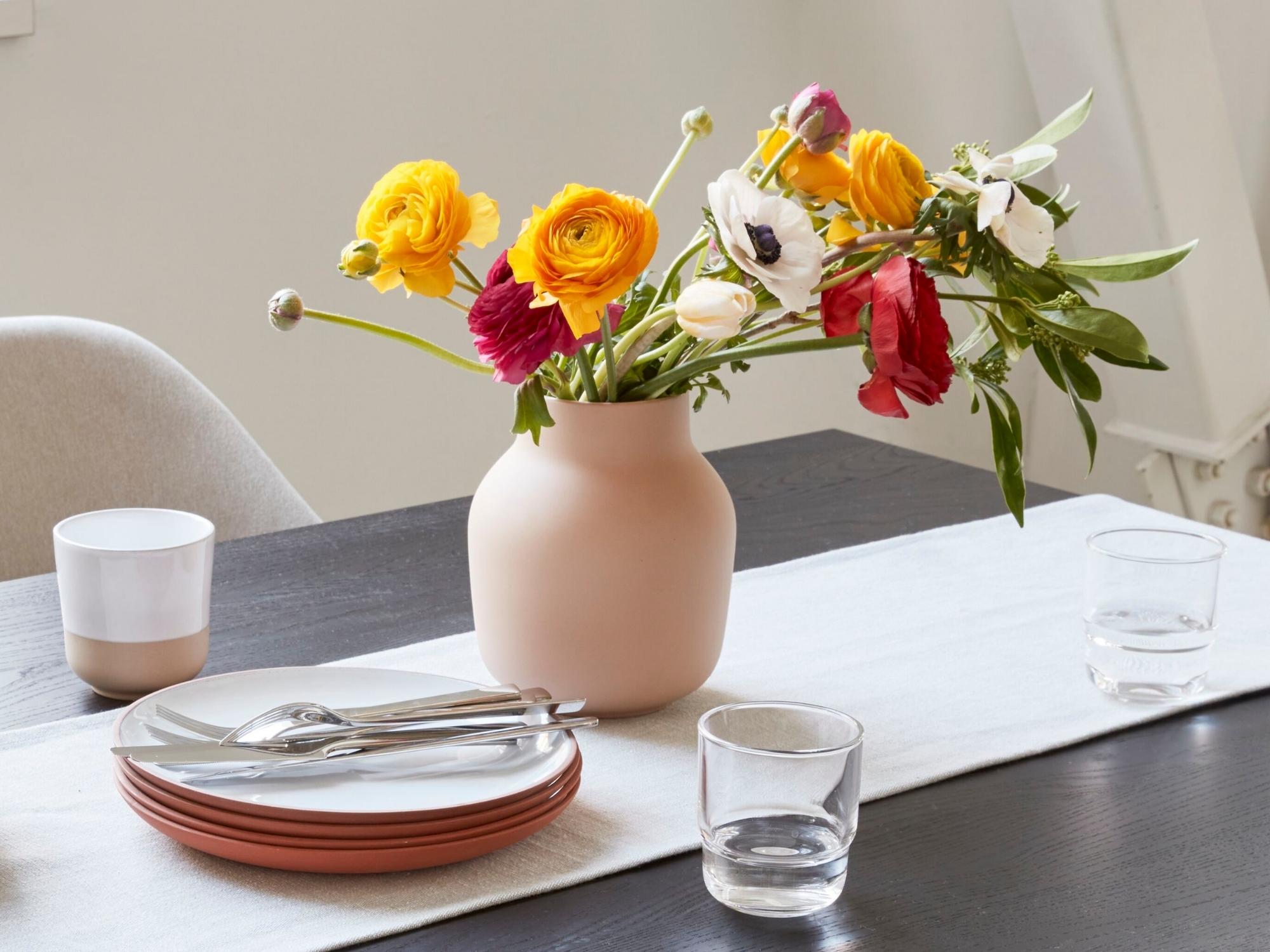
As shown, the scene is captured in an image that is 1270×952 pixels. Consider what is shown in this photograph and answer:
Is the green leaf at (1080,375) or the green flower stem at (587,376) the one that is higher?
the green flower stem at (587,376)

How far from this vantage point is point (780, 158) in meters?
0.75

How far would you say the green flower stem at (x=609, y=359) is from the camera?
75 cm

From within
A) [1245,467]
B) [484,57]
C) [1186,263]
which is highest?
[484,57]

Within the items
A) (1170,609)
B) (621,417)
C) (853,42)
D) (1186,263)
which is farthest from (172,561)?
(853,42)

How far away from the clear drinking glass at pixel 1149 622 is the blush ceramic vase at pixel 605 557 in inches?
10.3

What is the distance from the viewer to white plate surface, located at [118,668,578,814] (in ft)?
2.17

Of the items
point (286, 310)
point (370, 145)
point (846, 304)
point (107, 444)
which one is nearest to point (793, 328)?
point (846, 304)

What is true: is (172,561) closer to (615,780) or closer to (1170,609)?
(615,780)

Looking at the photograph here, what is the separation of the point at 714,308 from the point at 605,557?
173 millimetres

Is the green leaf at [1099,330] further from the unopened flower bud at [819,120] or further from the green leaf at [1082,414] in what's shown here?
the unopened flower bud at [819,120]

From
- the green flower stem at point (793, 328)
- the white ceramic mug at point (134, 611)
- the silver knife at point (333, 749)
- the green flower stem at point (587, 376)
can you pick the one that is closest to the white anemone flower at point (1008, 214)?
the green flower stem at point (793, 328)

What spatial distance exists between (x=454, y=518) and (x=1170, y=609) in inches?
→ 24.1

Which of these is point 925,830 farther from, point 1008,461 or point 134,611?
point 134,611

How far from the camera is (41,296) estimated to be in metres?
2.12
